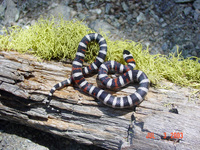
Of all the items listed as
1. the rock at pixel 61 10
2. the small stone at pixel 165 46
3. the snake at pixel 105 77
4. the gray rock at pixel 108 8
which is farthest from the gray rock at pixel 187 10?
the rock at pixel 61 10

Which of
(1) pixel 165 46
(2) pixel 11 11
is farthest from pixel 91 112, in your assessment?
(2) pixel 11 11

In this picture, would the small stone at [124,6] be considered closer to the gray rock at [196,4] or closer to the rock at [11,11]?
the gray rock at [196,4]

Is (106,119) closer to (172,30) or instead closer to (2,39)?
(2,39)

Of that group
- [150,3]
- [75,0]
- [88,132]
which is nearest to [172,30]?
[150,3]

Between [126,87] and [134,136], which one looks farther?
[126,87]

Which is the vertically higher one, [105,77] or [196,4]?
[196,4]

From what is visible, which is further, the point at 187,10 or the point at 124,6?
the point at 124,6

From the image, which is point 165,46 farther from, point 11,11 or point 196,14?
point 11,11
